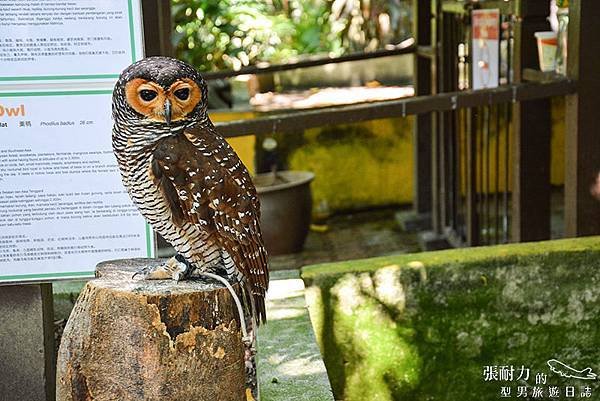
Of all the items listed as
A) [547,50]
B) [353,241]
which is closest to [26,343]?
[547,50]

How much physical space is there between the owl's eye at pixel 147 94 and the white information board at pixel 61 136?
0.88 metres

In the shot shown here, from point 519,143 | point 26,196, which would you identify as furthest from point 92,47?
point 519,143

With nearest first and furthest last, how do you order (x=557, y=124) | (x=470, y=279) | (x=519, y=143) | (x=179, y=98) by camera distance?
(x=179, y=98) → (x=470, y=279) → (x=519, y=143) → (x=557, y=124)

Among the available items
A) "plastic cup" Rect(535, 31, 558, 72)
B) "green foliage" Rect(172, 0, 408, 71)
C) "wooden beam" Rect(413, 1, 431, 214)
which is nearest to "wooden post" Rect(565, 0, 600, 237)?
"plastic cup" Rect(535, 31, 558, 72)

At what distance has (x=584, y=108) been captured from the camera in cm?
464

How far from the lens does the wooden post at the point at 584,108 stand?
461cm

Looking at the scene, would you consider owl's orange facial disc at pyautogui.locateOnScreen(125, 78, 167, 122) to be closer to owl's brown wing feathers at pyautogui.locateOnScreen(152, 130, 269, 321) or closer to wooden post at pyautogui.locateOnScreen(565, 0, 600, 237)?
owl's brown wing feathers at pyautogui.locateOnScreen(152, 130, 269, 321)

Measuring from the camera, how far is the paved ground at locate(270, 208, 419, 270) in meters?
7.34

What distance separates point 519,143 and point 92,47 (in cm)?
249

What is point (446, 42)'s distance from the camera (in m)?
6.85

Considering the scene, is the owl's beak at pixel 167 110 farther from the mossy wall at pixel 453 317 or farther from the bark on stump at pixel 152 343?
the mossy wall at pixel 453 317

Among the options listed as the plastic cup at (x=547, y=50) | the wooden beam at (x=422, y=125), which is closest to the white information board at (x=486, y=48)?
the plastic cup at (x=547, y=50)

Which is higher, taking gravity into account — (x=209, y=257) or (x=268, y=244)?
(x=209, y=257)

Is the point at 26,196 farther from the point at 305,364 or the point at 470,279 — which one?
the point at 470,279
